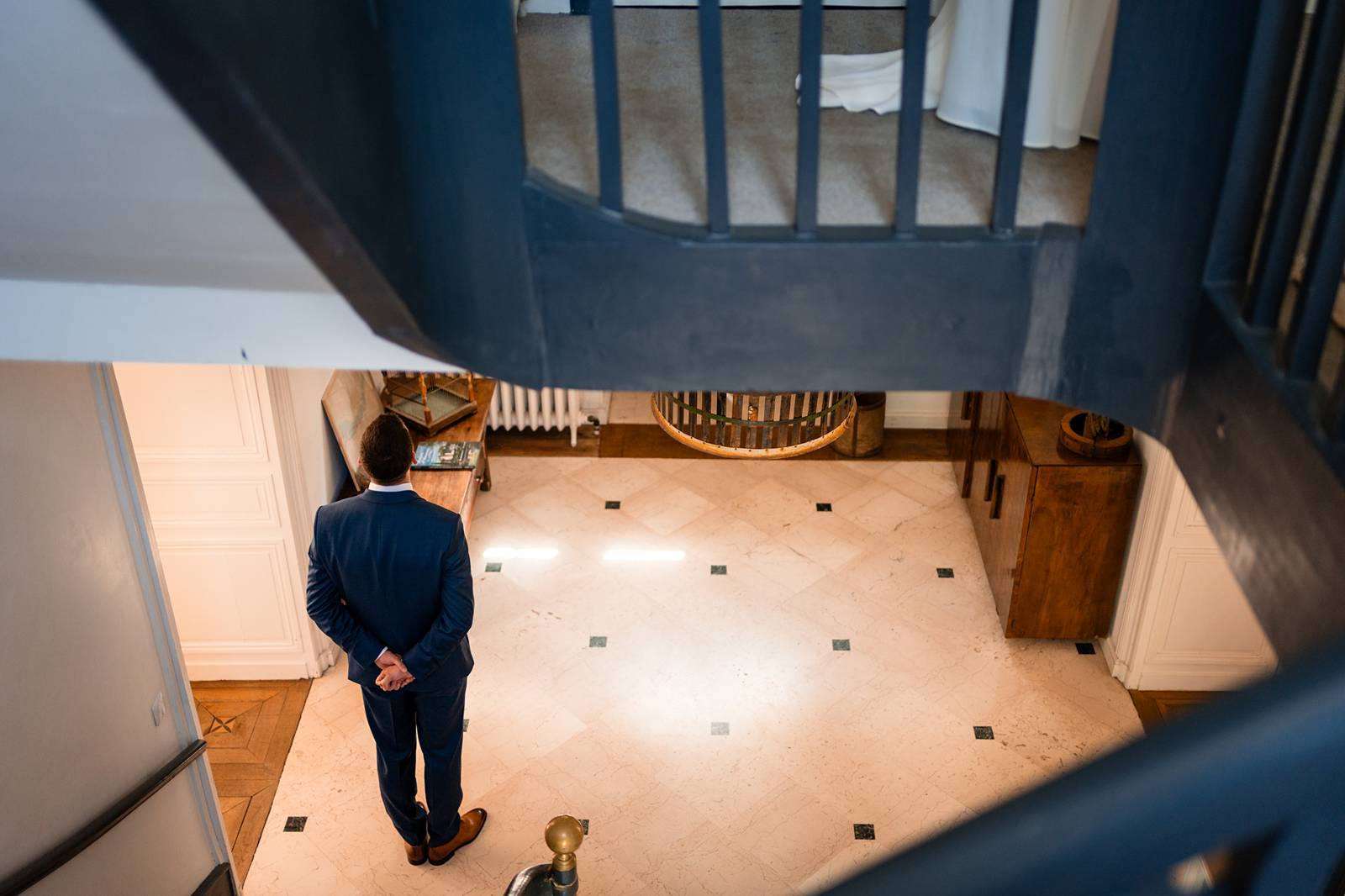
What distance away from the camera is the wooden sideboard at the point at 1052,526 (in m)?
5.84

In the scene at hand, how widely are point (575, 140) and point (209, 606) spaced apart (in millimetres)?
4777

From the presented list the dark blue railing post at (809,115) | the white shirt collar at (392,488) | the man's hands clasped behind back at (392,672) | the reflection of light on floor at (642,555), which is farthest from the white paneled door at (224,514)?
the dark blue railing post at (809,115)

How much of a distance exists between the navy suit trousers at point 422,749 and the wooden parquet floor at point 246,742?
78 centimetres

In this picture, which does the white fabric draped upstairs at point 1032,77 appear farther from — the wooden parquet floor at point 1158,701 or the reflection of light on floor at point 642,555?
the reflection of light on floor at point 642,555

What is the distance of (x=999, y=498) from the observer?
6617 mm

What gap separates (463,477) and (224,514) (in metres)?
1.36

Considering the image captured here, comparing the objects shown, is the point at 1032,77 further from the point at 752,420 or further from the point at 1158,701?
Answer: the point at 1158,701

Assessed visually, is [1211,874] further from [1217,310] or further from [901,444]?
[901,444]

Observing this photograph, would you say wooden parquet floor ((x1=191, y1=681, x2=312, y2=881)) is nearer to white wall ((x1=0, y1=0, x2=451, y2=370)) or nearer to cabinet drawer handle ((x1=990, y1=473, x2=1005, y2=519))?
white wall ((x1=0, y1=0, x2=451, y2=370))

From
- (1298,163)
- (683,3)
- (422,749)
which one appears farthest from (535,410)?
(1298,163)

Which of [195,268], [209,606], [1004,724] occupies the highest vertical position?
[195,268]

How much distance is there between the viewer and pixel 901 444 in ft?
26.9

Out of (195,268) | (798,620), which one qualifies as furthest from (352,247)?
(798,620)

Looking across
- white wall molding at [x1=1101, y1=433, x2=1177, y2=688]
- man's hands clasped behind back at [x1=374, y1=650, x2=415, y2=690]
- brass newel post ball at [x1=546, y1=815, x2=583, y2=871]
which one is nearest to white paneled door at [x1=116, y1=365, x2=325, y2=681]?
man's hands clasped behind back at [x1=374, y1=650, x2=415, y2=690]
